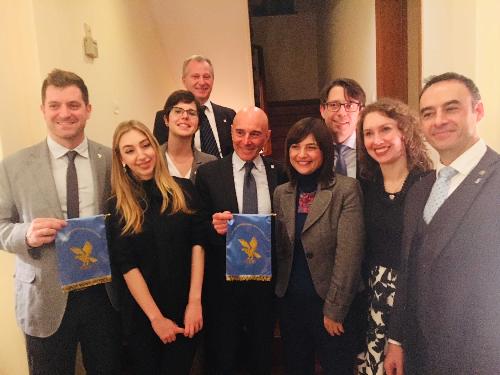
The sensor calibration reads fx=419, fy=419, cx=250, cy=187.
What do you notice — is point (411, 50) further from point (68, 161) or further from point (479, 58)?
point (68, 161)

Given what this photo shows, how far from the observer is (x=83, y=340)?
1653 mm

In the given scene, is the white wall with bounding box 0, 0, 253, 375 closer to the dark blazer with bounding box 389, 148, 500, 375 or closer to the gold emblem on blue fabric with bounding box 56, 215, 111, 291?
the gold emblem on blue fabric with bounding box 56, 215, 111, 291

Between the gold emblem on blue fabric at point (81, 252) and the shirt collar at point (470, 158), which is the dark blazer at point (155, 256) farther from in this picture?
the shirt collar at point (470, 158)

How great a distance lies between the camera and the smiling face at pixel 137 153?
5.47ft

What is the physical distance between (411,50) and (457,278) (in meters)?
2.94

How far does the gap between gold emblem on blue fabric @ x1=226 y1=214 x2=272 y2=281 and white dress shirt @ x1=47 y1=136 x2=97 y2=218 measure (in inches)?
22.5

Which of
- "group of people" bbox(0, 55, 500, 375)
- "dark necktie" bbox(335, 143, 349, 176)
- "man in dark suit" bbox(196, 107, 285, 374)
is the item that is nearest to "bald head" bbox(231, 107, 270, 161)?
"man in dark suit" bbox(196, 107, 285, 374)

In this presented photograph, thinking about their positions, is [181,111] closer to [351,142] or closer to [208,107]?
[208,107]

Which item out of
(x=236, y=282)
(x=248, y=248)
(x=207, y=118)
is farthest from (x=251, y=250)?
(x=207, y=118)

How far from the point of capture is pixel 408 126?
5.32ft

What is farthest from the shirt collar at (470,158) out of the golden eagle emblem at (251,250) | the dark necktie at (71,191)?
the dark necktie at (71,191)

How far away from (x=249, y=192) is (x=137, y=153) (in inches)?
19.8

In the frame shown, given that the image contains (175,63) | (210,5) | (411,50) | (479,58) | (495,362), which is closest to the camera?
(495,362)

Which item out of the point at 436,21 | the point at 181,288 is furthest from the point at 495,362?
the point at 436,21
